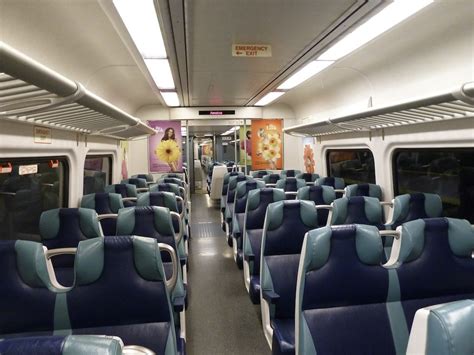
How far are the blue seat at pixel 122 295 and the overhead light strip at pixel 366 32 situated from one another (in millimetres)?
→ 2319

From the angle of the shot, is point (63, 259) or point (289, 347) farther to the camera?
point (63, 259)

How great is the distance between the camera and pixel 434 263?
5.60 feet

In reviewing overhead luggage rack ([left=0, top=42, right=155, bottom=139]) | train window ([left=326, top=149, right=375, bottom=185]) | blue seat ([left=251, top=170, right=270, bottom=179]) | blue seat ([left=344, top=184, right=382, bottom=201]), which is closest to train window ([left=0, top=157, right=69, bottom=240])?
overhead luggage rack ([left=0, top=42, right=155, bottom=139])

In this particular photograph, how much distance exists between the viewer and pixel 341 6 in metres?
2.30

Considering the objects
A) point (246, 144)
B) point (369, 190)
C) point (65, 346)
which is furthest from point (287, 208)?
point (246, 144)

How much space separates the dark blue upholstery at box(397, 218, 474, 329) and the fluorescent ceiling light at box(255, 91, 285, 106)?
16.2ft

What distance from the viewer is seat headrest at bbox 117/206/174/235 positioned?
2559 mm

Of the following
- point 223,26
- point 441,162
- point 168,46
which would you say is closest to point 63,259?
point 168,46

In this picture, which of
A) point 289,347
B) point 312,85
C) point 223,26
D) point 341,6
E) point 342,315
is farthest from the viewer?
point 312,85

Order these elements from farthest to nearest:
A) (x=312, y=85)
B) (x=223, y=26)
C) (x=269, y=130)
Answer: (x=269, y=130) < (x=312, y=85) < (x=223, y=26)

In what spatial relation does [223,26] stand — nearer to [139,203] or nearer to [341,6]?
[341,6]

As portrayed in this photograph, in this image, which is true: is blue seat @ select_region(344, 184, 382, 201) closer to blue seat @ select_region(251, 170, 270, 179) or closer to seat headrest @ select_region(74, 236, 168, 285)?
seat headrest @ select_region(74, 236, 168, 285)

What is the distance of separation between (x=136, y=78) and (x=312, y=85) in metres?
3.02

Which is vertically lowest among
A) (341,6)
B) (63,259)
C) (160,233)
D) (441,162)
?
(63,259)
